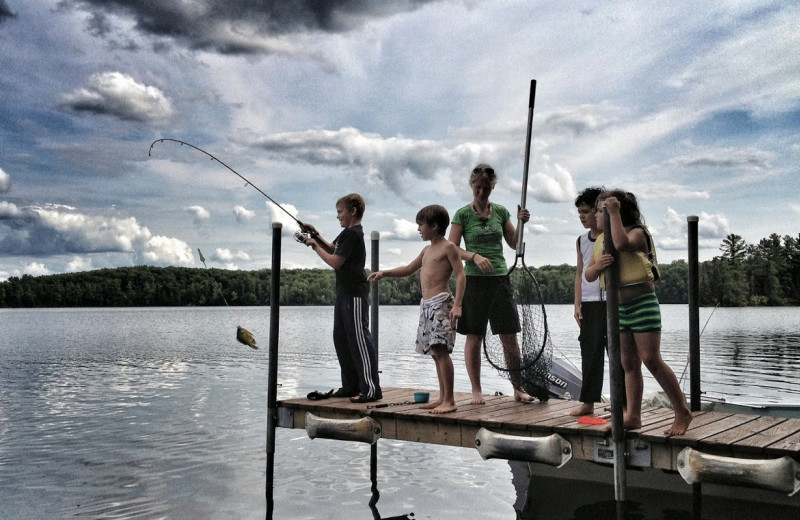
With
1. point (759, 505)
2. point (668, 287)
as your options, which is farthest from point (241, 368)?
point (668, 287)

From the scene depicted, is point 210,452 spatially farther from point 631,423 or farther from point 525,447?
point 631,423

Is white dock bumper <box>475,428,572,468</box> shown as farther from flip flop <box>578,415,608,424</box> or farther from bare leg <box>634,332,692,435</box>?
bare leg <box>634,332,692,435</box>

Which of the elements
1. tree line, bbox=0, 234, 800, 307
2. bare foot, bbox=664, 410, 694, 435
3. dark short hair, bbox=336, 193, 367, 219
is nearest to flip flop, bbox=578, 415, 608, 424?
bare foot, bbox=664, 410, 694, 435


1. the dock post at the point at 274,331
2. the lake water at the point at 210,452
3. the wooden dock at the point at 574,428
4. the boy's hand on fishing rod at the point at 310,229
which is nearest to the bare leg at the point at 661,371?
the wooden dock at the point at 574,428

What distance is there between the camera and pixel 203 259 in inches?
316

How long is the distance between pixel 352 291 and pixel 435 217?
1.15 meters

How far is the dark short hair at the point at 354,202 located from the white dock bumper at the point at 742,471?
3409mm

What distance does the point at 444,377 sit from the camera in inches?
254

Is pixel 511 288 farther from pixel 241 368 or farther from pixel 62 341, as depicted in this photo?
pixel 62 341


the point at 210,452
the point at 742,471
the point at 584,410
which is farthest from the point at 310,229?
the point at 210,452

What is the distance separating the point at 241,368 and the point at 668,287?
2993 centimetres

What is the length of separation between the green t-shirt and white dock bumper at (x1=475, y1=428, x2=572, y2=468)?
1386mm

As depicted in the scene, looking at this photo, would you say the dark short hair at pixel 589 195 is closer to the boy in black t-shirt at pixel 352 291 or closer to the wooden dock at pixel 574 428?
the wooden dock at pixel 574 428

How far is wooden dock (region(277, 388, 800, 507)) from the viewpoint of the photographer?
16.9 feet
